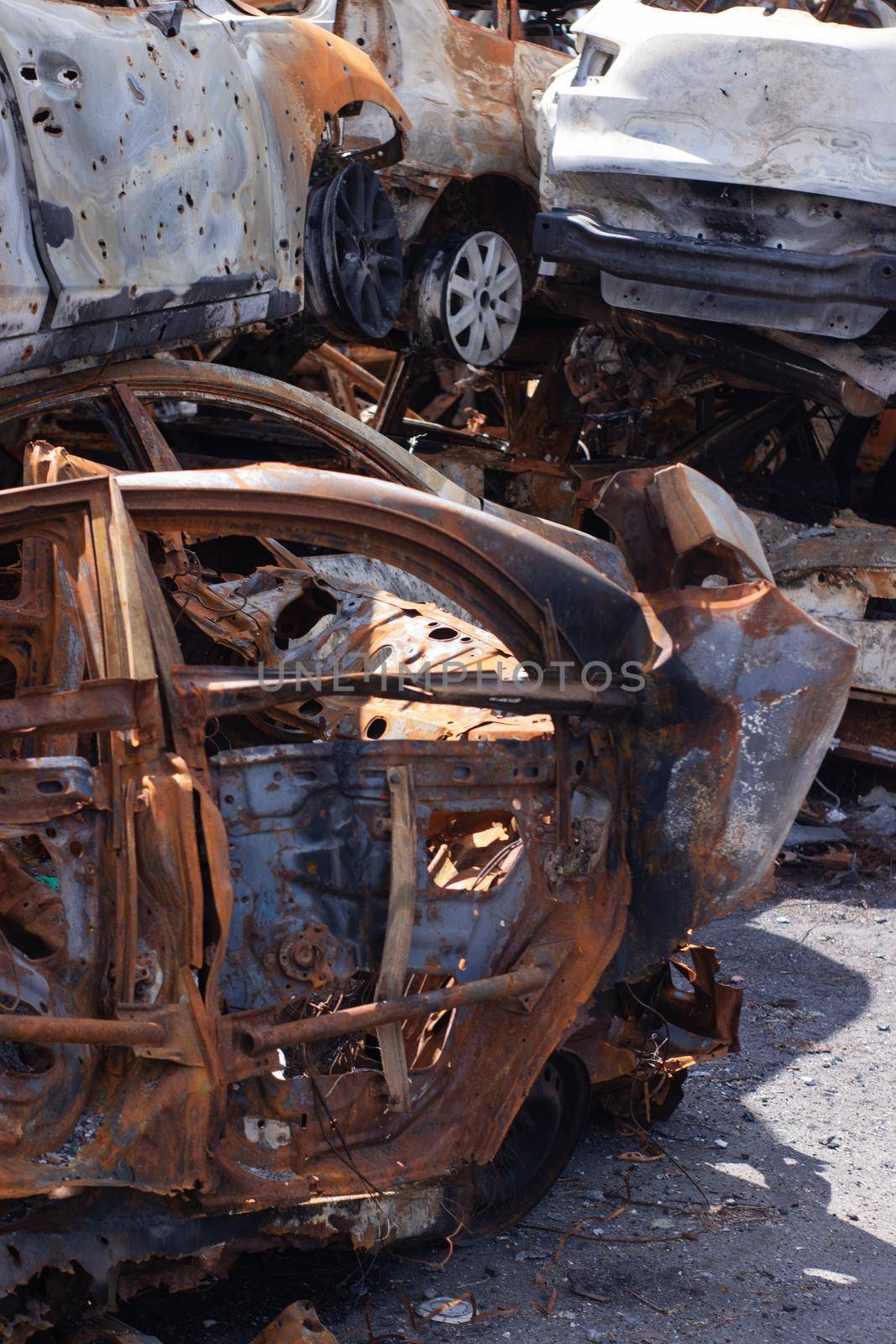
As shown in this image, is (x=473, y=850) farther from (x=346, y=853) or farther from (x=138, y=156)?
(x=138, y=156)

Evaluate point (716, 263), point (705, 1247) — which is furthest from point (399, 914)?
point (716, 263)

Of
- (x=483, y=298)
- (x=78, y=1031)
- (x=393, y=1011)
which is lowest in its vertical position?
(x=393, y=1011)

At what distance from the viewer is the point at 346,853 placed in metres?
3.04

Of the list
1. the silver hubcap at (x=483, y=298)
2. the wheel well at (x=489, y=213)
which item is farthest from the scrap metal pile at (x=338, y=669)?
the wheel well at (x=489, y=213)

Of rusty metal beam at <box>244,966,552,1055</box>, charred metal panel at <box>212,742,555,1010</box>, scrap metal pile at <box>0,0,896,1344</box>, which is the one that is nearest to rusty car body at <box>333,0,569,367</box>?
scrap metal pile at <box>0,0,896,1344</box>

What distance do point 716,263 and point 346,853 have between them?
3.86 metres

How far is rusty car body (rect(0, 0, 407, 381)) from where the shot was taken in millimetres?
4176

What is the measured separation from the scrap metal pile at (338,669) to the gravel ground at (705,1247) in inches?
6.3

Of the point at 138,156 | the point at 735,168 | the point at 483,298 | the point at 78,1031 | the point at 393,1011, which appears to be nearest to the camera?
the point at 78,1031

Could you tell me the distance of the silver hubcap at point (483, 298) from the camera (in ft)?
24.0

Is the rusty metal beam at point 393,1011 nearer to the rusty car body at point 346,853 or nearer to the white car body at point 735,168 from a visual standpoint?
the rusty car body at point 346,853

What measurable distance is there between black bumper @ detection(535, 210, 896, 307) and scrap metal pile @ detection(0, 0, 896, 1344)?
0.02m

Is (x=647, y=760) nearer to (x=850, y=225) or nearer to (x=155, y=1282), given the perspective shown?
(x=155, y=1282)

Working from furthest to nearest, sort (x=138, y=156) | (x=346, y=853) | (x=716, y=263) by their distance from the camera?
(x=716, y=263) < (x=138, y=156) < (x=346, y=853)
